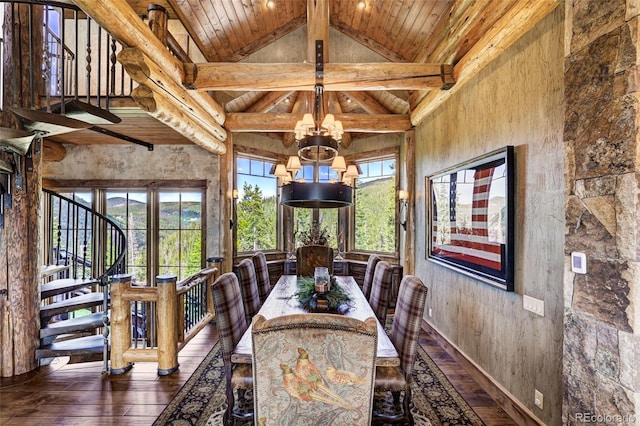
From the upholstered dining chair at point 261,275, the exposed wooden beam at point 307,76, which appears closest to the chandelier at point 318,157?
the exposed wooden beam at point 307,76

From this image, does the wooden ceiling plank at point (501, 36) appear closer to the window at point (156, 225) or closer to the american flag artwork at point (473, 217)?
the american flag artwork at point (473, 217)

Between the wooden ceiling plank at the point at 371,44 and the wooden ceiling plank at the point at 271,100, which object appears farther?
the wooden ceiling plank at the point at 271,100

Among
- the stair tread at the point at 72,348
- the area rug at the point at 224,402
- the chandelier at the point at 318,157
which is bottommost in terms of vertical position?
the area rug at the point at 224,402

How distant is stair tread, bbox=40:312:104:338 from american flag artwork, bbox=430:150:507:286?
154 inches

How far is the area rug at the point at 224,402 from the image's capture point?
232 centimetres

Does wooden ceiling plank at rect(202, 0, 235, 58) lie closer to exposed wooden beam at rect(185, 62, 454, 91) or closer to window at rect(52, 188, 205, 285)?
exposed wooden beam at rect(185, 62, 454, 91)

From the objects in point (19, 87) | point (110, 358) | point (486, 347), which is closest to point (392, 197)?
point (486, 347)

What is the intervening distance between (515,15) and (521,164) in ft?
3.62

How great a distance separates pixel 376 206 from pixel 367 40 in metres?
2.91

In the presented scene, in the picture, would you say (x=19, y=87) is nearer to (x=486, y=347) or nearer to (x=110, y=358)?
(x=110, y=358)

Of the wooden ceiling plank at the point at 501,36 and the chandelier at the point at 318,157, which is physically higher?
the wooden ceiling plank at the point at 501,36

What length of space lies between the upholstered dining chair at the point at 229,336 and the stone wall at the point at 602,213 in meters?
1.97

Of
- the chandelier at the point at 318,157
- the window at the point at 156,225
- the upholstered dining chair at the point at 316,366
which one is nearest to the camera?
the upholstered dining chair at the point at 316,366

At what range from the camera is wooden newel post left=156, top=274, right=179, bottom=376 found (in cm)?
295
